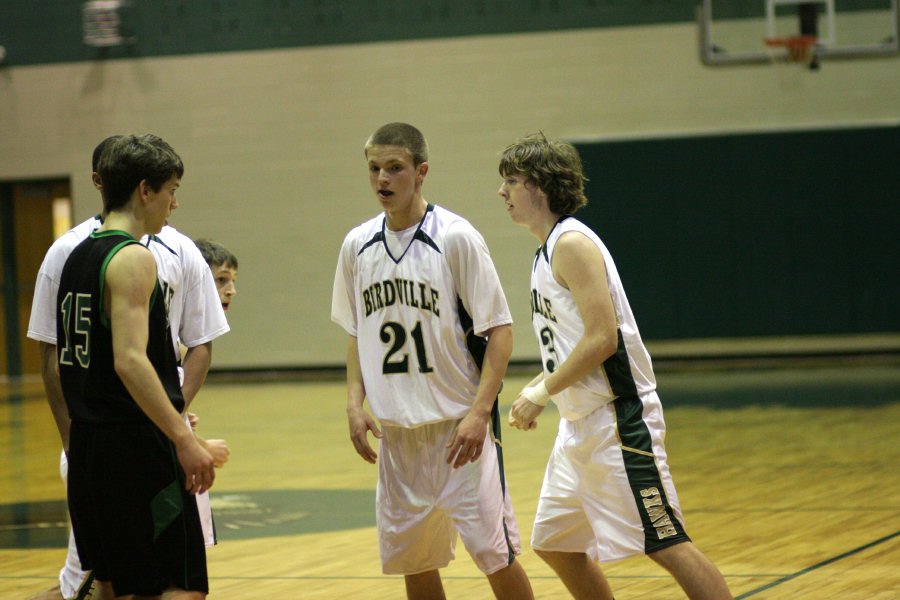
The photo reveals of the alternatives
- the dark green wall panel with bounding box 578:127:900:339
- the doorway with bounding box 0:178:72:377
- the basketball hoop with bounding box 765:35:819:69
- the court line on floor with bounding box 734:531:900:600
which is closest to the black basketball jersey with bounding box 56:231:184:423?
the court line on floor with bounding box 734:531:900:600

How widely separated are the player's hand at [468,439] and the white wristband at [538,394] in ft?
0.51

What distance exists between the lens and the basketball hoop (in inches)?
551

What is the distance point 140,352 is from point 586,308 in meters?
1.38

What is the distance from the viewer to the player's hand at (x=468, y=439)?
3.76 meters

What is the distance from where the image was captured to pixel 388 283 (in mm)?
3965

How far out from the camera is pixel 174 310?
4.18 meters

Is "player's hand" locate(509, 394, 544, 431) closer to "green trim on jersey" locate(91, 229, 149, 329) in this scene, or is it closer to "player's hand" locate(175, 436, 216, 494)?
"player's hand" locate(175, 436, 216, 494)

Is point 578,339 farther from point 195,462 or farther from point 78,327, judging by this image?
point 78,327

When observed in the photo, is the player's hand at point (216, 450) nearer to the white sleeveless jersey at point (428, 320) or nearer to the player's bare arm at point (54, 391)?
the white sleeveless jersey at point (428, 320)

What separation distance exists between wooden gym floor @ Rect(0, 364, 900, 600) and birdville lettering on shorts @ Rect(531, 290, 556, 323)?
58.6 inches

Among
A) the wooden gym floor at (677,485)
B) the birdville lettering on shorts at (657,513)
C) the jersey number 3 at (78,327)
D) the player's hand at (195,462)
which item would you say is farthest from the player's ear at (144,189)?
the wooden gym floor at (677,485)

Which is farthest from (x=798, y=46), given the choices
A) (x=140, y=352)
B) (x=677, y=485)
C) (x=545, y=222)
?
(x=140, y=352)

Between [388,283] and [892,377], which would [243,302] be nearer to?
[892,377]

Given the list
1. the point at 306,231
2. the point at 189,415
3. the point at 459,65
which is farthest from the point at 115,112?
the point at 189,415
